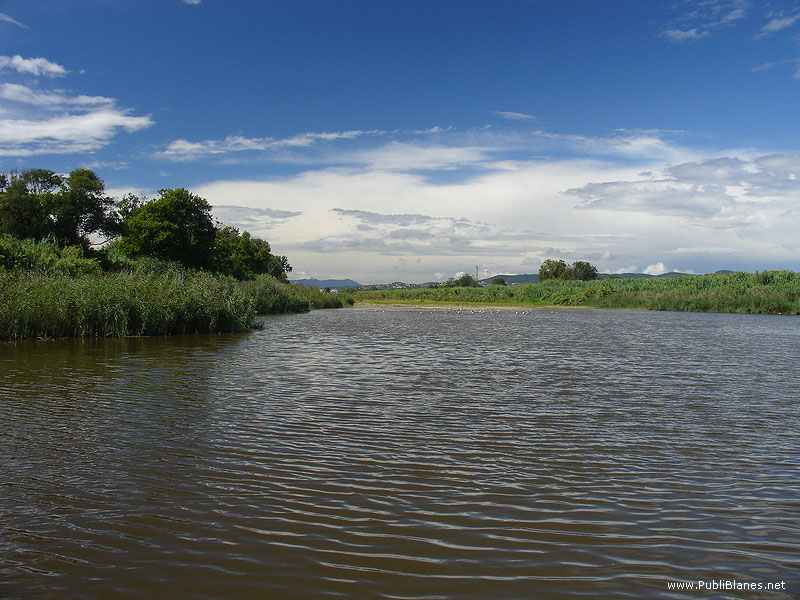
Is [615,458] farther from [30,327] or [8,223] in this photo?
[8,223]

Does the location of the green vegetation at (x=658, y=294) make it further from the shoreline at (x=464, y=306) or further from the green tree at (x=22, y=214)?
the green tree at (x=22, y=214)

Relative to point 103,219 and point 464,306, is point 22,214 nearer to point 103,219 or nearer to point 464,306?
point 103,219

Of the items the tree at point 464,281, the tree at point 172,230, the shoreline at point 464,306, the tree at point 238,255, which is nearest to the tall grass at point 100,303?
the tree at point 172,230

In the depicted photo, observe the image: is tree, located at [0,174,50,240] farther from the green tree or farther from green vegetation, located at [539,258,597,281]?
green vegetation, located at [539,258,597,281]

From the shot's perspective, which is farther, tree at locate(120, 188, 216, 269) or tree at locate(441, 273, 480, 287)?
tree at locate(441, 273, 480, 287)

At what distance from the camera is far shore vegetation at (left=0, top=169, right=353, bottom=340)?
69.9 feet

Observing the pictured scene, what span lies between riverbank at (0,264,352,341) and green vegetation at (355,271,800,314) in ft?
153

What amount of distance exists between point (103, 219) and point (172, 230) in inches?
451

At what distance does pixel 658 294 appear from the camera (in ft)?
214

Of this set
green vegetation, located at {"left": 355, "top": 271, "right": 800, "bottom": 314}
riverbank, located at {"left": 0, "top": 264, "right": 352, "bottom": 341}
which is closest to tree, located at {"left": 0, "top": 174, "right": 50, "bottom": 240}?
riverbank, located at {"left": 0, "top": 264, "right": 352, "bottom": 341}

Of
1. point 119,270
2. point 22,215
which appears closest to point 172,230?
point 119,270

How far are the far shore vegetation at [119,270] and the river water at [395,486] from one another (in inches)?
350

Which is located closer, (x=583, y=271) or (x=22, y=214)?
(x=22, y=214)

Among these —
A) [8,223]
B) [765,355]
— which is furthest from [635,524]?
[8,223]
